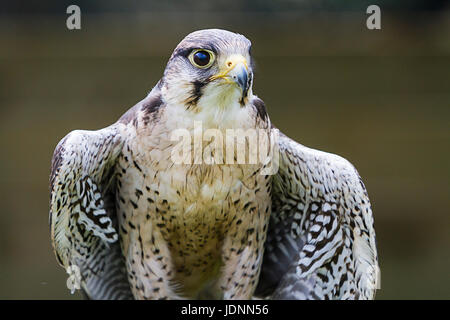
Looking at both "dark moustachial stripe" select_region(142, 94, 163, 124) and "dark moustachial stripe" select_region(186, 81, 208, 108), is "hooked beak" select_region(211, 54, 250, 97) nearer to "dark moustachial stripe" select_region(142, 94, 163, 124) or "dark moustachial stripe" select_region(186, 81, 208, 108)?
Answer: "dark moustachial stripe" select_region(186, 81, 208, 108)

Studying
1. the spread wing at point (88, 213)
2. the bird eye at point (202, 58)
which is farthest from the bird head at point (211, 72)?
the spread wing at point (88, 213)

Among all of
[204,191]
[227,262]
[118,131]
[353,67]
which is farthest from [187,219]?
[353,67]

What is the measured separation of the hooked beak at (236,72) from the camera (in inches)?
61.2

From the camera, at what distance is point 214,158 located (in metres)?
1.75

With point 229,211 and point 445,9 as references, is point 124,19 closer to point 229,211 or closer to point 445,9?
point 445,9

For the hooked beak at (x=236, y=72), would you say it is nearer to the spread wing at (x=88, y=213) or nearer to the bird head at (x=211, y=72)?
the bird head at (x=211, y=72)

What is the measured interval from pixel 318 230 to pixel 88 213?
75 centimetres

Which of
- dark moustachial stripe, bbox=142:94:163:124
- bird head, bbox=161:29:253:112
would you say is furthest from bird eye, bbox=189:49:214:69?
dark moustachial stripe, bbox=142:94:163:124

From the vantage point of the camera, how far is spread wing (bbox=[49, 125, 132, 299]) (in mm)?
1746

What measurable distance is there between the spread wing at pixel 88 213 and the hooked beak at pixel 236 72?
1.46 feet

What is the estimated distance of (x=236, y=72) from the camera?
1559 millimetres

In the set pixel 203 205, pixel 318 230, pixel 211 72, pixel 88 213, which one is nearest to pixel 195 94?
pixel 211 72

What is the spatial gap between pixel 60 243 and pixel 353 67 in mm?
3038

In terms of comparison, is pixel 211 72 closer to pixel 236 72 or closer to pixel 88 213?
pixel 236 72
